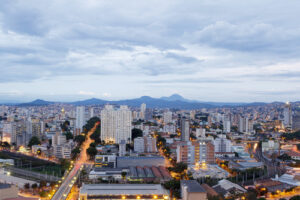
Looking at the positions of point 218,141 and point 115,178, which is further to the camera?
point 218,141

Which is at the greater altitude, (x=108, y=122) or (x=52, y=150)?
(x=108, y=122)

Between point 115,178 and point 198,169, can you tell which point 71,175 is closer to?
point 115,178

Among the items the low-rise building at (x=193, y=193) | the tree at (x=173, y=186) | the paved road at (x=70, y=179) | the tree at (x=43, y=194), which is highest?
the low-rise building at (x=193, y=193)

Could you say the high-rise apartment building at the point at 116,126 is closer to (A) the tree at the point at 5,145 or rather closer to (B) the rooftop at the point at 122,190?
(A) the tree at the point at 5,145

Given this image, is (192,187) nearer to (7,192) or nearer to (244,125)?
(7,192)

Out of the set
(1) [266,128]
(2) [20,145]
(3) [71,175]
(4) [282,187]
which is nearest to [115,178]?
(3) [71,175]

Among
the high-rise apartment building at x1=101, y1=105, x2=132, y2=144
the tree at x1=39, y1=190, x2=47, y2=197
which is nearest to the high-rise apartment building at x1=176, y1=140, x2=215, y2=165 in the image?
the high-rise apartment building at x1=101, y1=105, x2=132, y2=144

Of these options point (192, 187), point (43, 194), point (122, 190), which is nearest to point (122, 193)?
point (122, 190)

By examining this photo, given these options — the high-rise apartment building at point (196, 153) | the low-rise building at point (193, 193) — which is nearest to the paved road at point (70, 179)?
the low-rise building at point (193, 193)

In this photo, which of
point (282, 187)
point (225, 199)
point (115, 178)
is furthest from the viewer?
point (115, 178)
